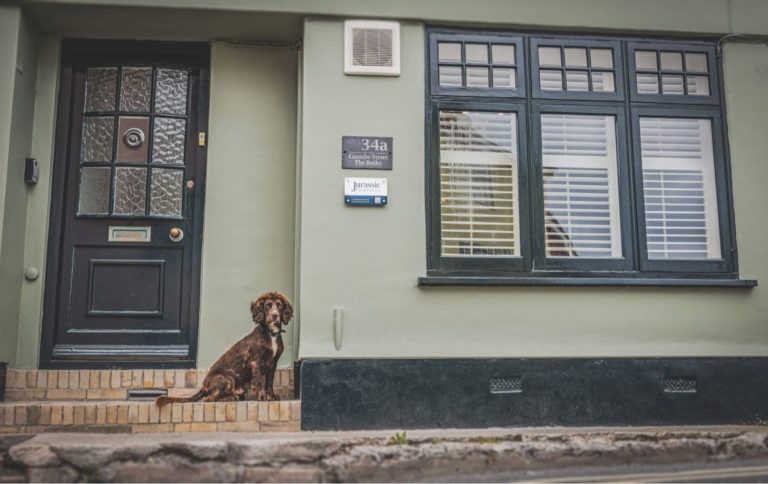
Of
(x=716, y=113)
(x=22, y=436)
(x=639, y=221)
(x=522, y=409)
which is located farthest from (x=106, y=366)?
(x=716, y=113)

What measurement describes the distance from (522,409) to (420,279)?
1.25m

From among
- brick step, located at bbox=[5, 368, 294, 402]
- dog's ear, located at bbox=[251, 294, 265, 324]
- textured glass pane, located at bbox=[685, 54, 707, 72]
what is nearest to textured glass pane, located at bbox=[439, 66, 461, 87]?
textured glass pane, located at bbox=[685, 54, 707, 72]

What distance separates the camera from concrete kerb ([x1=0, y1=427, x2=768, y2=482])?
4.59m

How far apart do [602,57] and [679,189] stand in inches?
50.3

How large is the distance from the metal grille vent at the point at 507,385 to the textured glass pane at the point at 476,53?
8.38ft

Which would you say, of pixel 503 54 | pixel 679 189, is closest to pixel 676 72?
pixel 679 189

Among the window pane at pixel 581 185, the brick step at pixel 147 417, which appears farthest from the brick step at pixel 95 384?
the window pane at pixel 581 185

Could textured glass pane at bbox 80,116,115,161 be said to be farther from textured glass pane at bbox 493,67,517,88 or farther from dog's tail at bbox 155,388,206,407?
textured glass pane at bbox 493,67,517,88

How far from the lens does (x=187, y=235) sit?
620cm

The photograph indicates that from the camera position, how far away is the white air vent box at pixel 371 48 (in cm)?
586

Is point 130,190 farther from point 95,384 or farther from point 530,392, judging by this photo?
point 530,392

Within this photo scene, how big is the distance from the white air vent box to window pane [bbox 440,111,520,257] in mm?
599

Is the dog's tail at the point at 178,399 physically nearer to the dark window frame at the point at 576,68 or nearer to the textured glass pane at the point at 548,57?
the dark window frame at the point at 576,68

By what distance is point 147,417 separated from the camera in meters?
5.30
